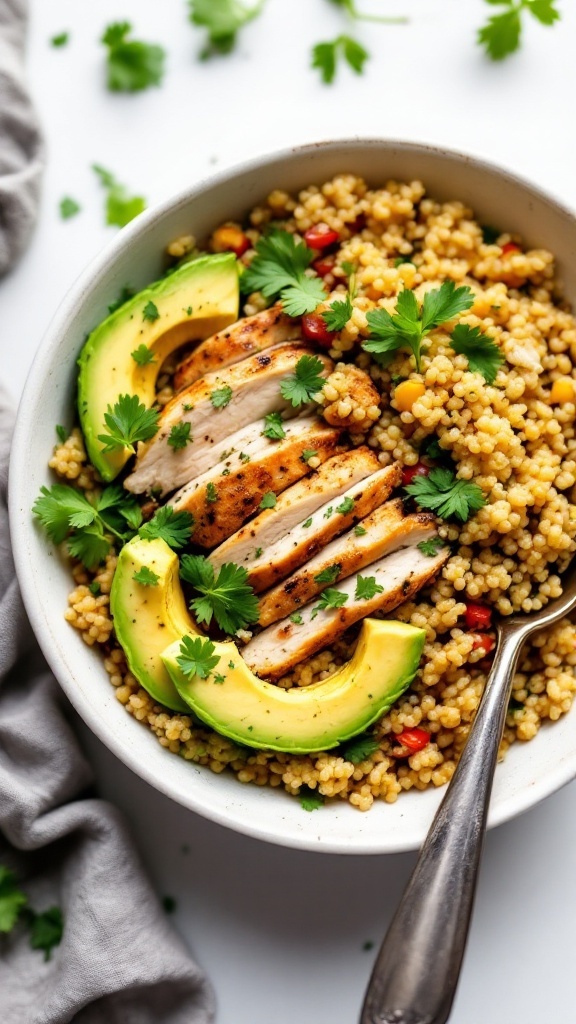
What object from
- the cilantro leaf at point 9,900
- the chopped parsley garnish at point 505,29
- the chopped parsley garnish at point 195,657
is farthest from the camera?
the chopped parsley garnish at point 505,29

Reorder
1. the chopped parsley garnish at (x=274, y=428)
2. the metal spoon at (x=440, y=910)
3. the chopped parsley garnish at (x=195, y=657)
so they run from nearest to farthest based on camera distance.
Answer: the metal spoon at (x=440, y=910), the chopped parsley garnish at (x=195, y=657), the chopped parsley garnish at (x=274, y=428)

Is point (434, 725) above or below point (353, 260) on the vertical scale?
below

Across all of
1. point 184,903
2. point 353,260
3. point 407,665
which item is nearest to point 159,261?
point 353,260

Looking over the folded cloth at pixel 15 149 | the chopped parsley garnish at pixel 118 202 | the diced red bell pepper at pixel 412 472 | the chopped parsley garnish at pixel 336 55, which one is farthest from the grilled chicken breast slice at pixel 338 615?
the chopped parsley garnish at pixel 336 55

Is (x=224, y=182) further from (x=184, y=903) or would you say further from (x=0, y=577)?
(x=184, y=903)

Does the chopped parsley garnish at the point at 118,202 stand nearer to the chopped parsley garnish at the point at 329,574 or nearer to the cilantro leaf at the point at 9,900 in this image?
the chopped parsley garnish at the point at 329,574

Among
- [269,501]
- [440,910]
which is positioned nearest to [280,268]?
[269,501]

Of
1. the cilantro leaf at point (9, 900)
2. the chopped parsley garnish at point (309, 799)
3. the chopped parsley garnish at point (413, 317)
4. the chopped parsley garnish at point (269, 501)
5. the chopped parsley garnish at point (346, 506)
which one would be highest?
the chopped parsley garnish at point (413, 317)
